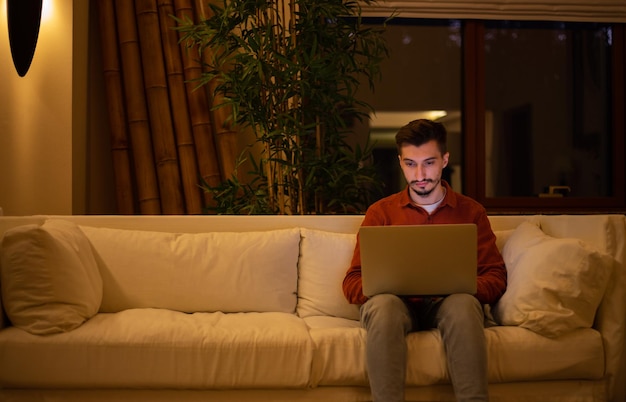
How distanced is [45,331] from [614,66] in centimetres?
385

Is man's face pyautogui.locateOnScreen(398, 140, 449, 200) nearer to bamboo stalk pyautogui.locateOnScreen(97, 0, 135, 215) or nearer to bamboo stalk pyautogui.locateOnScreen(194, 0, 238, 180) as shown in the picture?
bamboo stalk pyautogui.locateOnScreen(194, 0, 238, 180)

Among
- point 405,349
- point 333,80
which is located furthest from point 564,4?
point 405,349

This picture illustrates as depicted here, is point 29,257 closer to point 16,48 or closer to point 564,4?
point 16,48

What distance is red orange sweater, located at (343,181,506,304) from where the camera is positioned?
2.51 meters

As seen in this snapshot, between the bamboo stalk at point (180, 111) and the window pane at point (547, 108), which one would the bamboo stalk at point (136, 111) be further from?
the window pane at point (547, 108)

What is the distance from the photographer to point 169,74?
13.4 ft

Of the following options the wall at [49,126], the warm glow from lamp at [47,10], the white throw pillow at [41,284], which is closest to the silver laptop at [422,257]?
the white throw pillow at [41,284]

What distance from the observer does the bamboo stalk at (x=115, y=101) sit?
→ 4.06 meters

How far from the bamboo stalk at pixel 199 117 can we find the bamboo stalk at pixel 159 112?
0.13 meters

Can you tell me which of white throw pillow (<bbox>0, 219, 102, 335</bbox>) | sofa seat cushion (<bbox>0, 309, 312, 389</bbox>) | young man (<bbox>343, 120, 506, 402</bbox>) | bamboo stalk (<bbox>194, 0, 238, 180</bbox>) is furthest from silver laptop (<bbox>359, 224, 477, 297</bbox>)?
bamboo stalk (<bbox>194, 0, 238, 180</bbox>)

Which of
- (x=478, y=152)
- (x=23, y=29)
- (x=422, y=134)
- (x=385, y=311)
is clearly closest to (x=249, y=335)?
(x=385, y=311)

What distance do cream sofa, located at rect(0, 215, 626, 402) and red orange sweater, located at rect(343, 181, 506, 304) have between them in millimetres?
63

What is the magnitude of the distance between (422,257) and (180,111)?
2216mm

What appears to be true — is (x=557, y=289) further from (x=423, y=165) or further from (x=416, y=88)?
(x=416, y=88)
